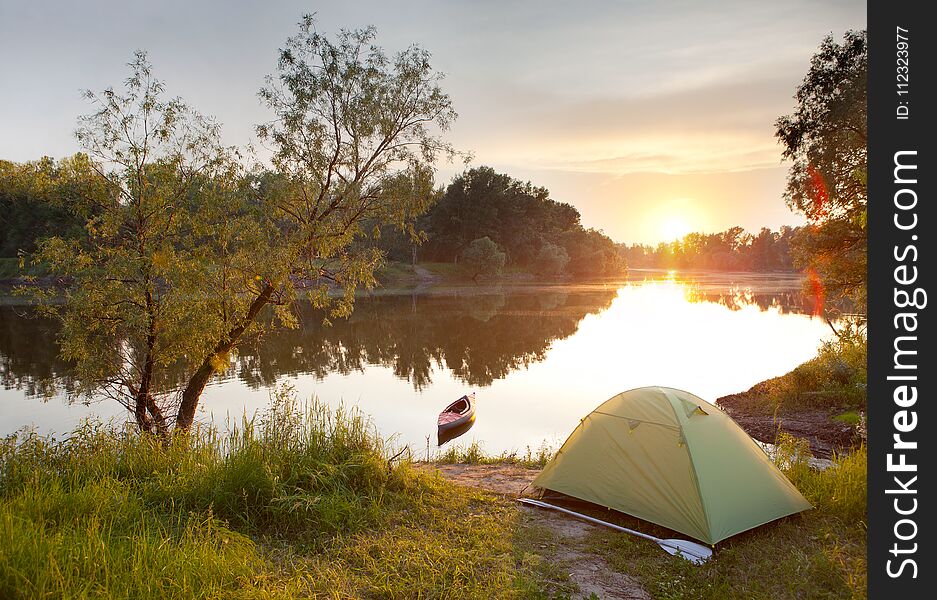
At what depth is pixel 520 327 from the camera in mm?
33281

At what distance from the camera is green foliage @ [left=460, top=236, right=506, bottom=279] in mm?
66312

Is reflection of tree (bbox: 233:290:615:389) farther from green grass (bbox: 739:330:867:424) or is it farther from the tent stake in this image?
the tent stake

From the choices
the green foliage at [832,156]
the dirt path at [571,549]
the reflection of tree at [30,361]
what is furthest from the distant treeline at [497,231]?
the dirt path at [571,549]

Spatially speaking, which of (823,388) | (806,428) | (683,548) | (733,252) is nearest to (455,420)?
(806,428)

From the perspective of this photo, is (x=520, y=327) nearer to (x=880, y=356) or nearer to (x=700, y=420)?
(x=700, y=420)

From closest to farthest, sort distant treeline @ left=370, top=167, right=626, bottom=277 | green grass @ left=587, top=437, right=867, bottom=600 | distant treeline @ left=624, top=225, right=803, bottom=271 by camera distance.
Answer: green grass @ left=587, top=437, right=867, bottom=600
distant treeline @ left=370, top=167, right=626, bottom=277
distant treeline @ left=624, top=225, right=803, bottom=271

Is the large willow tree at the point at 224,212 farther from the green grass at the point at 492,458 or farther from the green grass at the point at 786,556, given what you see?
the green grass at the point at 786,556

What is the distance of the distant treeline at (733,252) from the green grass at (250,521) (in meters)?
118

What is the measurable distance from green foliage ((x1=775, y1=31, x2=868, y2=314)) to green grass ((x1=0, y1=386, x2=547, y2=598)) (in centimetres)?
1458

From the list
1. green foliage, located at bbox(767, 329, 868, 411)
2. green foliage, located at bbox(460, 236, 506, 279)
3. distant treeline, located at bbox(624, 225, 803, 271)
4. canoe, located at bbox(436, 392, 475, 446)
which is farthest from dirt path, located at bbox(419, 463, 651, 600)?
distant treeline, located at bbox(624, 225, 803, 271)

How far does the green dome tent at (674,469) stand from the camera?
619cm

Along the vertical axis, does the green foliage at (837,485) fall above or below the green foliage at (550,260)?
below

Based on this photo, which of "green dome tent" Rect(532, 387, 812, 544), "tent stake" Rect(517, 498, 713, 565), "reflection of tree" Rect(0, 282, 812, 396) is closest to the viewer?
"tent stake" Rect(517, 498, 713, 565)

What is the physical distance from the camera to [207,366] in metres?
12.2
